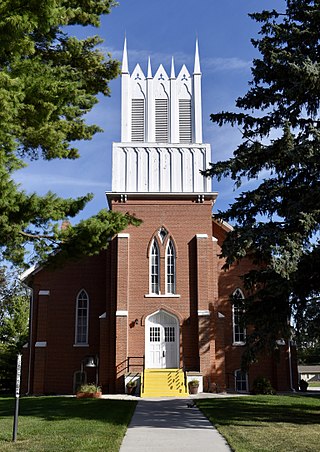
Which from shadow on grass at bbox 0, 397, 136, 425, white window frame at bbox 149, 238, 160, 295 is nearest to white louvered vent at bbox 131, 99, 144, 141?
white window frame at bbox 149, 238, 160, 295

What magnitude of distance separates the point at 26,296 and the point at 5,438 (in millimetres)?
33285

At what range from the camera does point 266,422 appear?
13.6 meters

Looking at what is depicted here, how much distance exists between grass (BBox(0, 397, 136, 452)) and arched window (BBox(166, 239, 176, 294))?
24.5 feet

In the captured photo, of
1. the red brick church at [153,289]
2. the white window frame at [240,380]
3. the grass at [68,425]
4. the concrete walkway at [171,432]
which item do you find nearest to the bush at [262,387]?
the red brick church at [153,289]

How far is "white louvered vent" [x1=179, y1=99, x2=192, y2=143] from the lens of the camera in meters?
27.3

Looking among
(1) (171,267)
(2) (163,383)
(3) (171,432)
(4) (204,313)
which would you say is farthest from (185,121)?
(3) (171,432)

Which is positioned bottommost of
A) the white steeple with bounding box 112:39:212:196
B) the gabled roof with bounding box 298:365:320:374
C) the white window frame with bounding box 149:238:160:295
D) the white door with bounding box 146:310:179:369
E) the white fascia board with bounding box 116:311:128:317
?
the gabled roof with bounding box 298:365:320:374

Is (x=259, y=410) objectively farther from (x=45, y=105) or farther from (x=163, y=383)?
(x=45, y=105)

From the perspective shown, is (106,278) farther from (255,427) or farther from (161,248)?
(255,427)

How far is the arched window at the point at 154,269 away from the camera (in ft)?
84.2

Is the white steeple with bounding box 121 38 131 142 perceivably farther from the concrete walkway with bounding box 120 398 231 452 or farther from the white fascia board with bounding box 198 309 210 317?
the concrete walkway with bounding box 120 398 231 452

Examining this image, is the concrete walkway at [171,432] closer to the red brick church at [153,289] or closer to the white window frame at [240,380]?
the red brick church at [153,289]

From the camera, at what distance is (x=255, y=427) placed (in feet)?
41.4

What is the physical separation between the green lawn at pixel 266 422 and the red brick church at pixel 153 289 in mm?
5134
